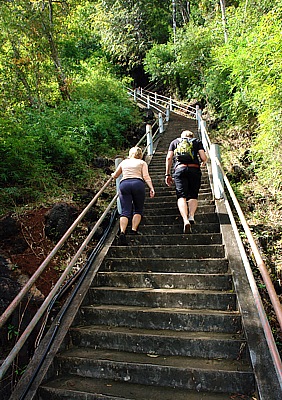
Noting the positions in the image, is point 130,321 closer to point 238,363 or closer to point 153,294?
point 153,294

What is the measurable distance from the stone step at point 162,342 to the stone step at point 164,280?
0.67 metres

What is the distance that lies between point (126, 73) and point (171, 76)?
805 centimetres

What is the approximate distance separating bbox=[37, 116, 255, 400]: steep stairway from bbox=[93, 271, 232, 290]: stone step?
0.01 meters

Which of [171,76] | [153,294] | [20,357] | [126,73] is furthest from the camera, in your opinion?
[126,73]

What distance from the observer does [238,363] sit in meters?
2.72

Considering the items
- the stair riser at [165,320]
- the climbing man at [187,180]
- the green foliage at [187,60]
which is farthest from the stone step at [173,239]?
the green foliage at [187,60]

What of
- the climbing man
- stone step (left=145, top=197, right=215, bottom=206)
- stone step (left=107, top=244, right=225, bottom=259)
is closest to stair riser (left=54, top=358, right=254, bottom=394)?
stone step (left=107, top=244, right=225, bottom=259)

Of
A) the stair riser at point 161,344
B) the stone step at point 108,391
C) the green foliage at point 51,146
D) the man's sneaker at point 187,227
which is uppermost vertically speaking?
the green foliage at point 51,146

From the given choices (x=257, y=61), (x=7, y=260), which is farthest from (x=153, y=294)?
(x=257, y=61)

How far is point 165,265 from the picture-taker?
413cm

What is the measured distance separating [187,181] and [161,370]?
→ 2.82 metres

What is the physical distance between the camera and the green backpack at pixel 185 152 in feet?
16.0

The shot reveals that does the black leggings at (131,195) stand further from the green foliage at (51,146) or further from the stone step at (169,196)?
the green foliage at (51,146)

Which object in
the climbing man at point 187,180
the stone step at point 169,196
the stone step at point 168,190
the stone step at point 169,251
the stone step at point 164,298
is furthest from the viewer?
the stone step at point 168,190
